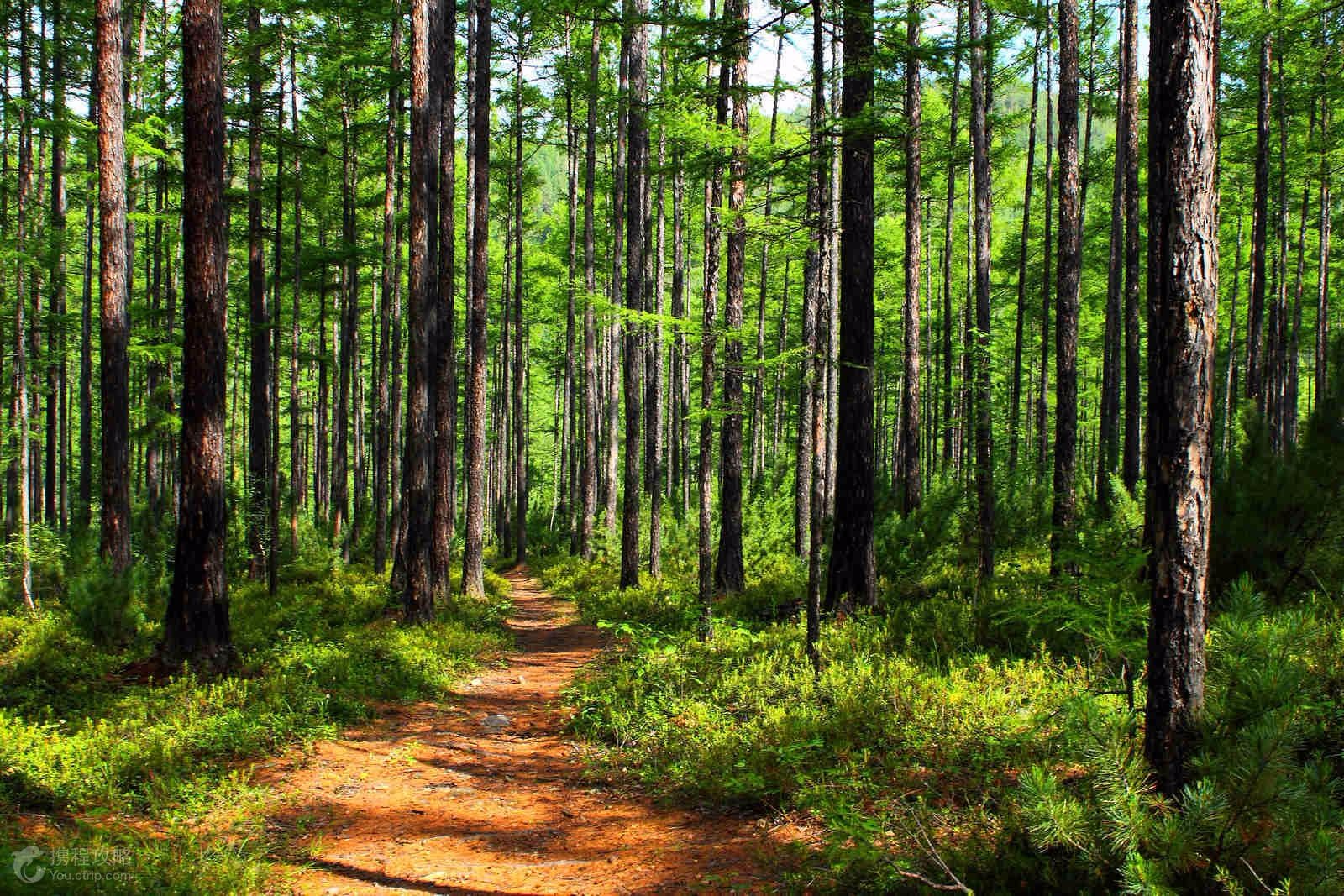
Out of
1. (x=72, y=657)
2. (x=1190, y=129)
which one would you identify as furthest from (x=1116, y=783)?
(x=72, y=657)

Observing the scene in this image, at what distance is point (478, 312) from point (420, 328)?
349 centimetres

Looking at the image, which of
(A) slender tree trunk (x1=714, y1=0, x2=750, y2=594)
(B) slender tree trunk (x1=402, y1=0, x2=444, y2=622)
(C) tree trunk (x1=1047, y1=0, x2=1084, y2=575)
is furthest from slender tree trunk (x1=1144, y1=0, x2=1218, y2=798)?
(B) slender tree trunk (x1=402, y1=0, x2=444, y2=622)

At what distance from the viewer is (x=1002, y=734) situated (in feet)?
17.8

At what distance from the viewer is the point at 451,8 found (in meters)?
13.1

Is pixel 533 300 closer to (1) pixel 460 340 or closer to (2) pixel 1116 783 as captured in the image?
(1) pixel 460 340

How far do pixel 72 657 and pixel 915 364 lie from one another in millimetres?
14924

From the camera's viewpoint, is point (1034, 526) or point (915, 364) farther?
point (915, 364)

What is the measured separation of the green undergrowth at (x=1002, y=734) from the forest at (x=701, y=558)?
0.03 m

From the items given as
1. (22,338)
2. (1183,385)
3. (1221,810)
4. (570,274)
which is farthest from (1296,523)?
(22,338)

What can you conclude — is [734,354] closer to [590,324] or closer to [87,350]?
[590,324]

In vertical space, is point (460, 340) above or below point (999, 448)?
above

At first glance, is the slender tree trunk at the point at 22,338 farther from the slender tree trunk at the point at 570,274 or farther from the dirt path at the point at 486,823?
the slender tree trunk at the point at 570,274

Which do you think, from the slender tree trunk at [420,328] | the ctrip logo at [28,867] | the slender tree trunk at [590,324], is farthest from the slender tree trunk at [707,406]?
the slender tree trunk at [590,324]

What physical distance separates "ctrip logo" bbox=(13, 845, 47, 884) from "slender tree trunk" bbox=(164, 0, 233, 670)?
182 inches
